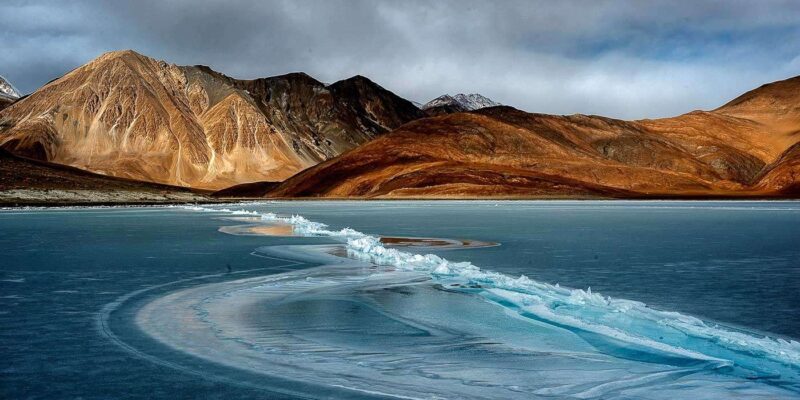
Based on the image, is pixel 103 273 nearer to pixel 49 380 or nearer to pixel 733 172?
pixel 49 380

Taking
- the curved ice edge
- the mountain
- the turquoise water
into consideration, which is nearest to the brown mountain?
the mountain

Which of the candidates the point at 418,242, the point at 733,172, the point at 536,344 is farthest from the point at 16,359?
the point at 733,172

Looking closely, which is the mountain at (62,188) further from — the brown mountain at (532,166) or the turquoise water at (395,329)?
the turquoise water at (395,329)

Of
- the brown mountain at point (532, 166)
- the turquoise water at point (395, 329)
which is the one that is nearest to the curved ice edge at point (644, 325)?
the turquoise water at point (395, 329)

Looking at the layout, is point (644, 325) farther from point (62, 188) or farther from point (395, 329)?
point (62, 188)

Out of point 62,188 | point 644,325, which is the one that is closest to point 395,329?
point 644,325

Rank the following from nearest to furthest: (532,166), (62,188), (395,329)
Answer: (395,329) → (62,188) → (532,166)
